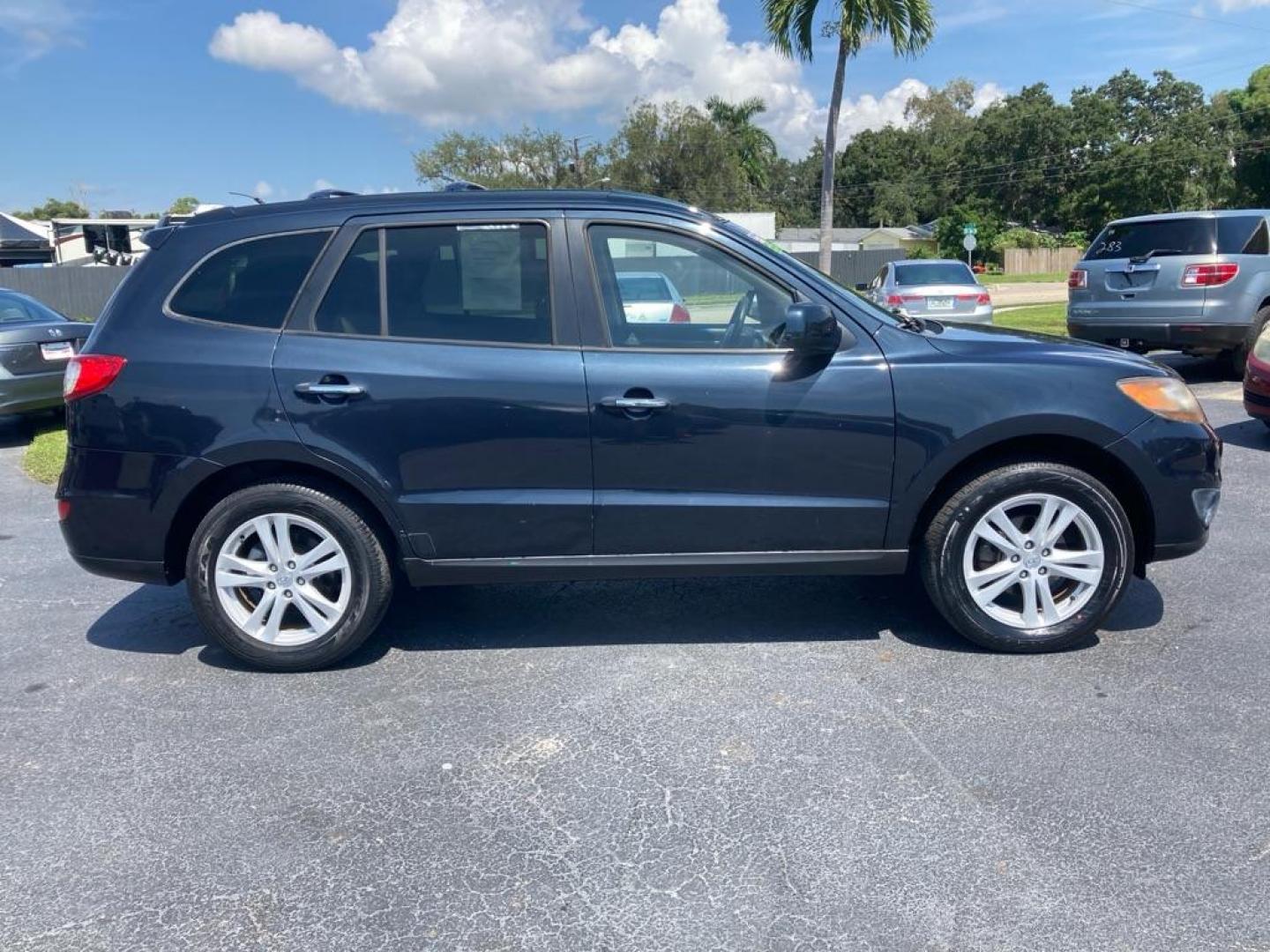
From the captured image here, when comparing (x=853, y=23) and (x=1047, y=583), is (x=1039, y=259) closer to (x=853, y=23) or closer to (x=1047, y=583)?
(x=853, y=23)

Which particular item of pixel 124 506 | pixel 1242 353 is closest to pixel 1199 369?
pixel 1242 353

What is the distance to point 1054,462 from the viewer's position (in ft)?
13.5

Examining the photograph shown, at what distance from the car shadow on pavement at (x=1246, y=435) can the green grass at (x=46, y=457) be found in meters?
9.17

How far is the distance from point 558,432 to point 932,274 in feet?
46.4

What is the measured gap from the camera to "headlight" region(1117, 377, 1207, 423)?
402 cm

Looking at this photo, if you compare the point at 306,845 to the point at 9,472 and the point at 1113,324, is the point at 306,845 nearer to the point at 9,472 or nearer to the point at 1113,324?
the point at 9,472

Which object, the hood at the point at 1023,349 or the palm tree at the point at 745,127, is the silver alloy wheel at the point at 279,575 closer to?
the hood at the point at 1023,349

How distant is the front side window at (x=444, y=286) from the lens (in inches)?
159

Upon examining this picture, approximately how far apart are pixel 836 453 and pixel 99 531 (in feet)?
9.68

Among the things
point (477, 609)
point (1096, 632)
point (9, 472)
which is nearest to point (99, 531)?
point (477, 609)

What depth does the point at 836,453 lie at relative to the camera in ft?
13.0

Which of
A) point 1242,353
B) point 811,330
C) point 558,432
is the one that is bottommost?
point 1242,353

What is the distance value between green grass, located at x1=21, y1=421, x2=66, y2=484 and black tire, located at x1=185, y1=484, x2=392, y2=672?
4.42 meters

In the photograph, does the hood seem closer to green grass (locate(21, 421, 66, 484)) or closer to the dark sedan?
green grass (locate(21, 421, 66, 484))
